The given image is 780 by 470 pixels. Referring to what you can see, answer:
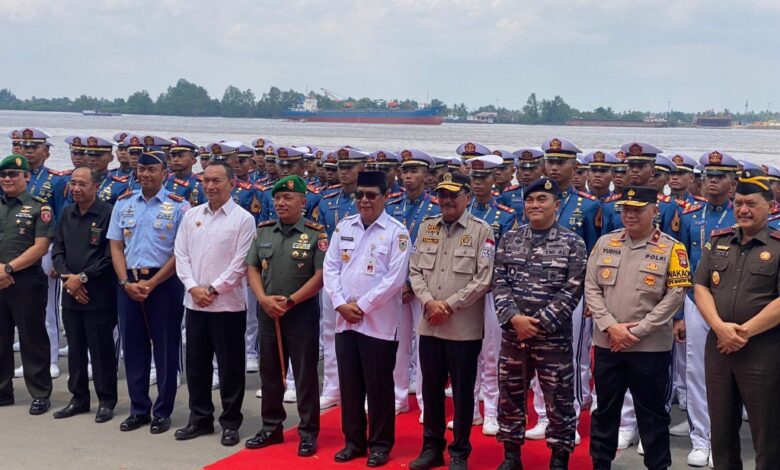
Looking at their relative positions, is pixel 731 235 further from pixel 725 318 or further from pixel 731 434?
pixel 731 434

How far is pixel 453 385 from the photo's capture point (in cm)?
559

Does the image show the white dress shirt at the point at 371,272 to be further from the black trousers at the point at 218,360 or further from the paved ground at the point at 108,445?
the paved ground at the point at 108,445

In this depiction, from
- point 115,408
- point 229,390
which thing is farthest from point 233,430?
point 115,408

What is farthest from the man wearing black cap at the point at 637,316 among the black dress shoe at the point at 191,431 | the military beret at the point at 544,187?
the black dress shoe at the point at 191,431

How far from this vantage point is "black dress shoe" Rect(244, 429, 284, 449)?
5938 millimetres

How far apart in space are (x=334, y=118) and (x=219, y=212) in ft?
246

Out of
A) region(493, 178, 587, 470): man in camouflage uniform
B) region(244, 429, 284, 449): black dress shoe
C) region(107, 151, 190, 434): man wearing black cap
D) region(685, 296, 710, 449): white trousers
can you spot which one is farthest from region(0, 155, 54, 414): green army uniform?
region(685, 296, 710, 449): white trousers

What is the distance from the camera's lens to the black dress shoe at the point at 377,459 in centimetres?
564

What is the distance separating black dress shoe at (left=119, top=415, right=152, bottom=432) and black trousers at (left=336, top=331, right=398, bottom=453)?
5.17 ft

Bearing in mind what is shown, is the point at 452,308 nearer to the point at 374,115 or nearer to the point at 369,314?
the point at 369,314

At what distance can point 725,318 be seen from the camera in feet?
15.9

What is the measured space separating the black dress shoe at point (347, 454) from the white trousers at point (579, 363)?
1.37 metres

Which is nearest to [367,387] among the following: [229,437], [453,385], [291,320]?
[453,385]

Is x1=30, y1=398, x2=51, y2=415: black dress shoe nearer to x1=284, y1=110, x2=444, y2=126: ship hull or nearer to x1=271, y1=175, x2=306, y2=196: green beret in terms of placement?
x1=271, y1=175, x2=306, y2=196: green beret
